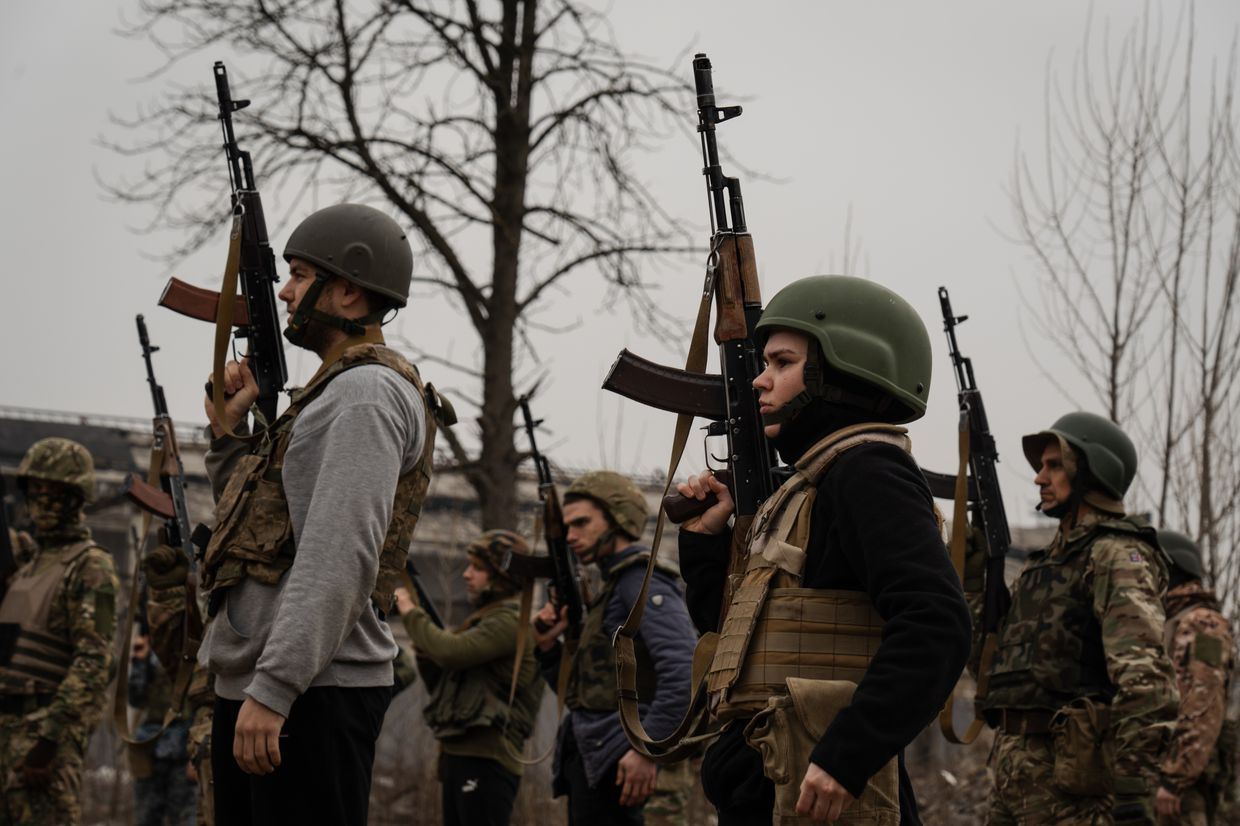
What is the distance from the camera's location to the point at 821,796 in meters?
3.20

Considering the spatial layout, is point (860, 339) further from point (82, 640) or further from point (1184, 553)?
point (1184, 553)

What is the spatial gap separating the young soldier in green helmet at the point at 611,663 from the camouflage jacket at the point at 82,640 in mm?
2348

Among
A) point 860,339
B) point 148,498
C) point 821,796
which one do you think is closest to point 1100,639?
point 860,339

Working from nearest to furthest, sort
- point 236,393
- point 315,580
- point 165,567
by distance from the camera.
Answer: point 315,580
point 236,393
point 165,567

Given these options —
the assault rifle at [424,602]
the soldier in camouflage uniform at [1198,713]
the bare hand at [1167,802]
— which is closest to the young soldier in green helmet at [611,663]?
the assault rifle at [424,602]

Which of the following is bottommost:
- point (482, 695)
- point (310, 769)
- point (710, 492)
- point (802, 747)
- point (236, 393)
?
point (482, 695)

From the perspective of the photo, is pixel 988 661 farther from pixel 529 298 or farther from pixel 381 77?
pixel 381 77

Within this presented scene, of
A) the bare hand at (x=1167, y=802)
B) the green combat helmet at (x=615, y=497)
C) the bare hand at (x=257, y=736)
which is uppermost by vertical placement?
the green combat helmet at (x=615, y=497)

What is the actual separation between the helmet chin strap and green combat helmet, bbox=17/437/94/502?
12.4 feet

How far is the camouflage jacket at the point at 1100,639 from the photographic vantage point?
19.7 feet

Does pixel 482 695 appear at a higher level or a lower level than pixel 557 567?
lower

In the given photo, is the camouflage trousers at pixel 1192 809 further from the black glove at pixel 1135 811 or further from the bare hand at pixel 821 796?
the bare hand at pixel 821 796

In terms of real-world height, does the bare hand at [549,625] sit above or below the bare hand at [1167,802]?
above

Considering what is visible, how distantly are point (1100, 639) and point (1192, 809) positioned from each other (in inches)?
127
